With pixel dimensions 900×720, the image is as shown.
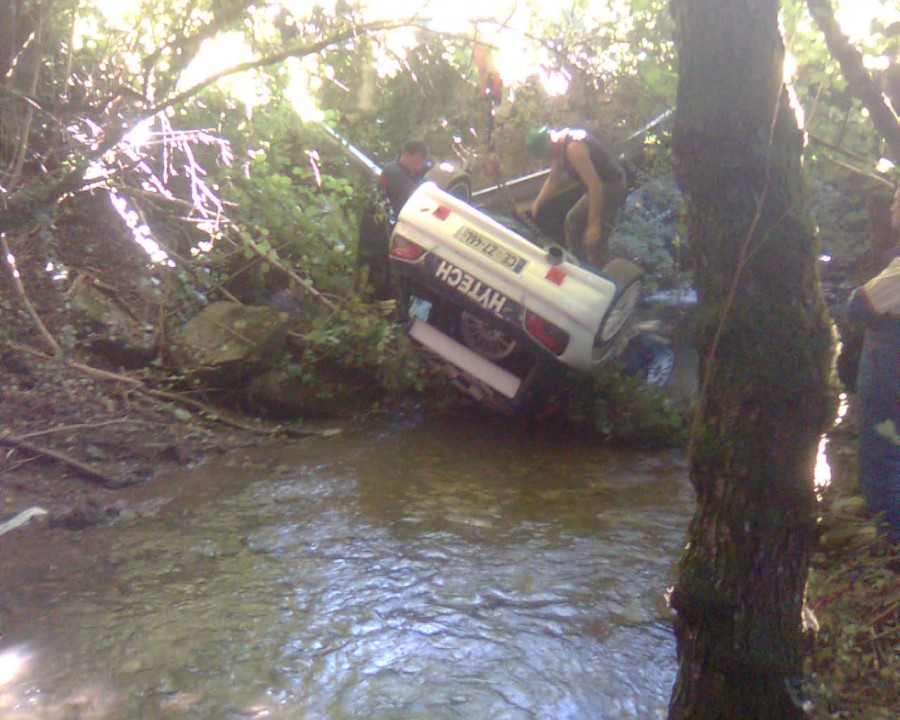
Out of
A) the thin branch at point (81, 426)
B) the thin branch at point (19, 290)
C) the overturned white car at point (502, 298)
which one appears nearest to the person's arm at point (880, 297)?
the overturned white car at point (502, 298)

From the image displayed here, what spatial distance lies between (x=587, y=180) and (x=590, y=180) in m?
0.02

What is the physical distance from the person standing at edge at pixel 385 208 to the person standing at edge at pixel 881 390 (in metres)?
4.22

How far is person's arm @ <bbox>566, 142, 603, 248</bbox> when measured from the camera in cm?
746

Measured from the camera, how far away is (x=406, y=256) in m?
6.49

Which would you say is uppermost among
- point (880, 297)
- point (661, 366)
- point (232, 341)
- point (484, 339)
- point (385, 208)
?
point (880, 297)

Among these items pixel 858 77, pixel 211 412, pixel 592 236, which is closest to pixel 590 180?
pixel 592 236

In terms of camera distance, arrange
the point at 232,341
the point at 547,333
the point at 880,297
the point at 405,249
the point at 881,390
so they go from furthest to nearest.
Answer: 1. the point at 232,341
2. the point at 405,249
3. the point at 547,333
4. the point at 881,390
5. the point at 880,297

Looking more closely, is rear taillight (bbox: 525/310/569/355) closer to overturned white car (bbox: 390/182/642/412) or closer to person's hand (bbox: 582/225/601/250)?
overturned white car (bbox: 390/182/642/412)

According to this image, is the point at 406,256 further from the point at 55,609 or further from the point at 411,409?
the point at 55,609

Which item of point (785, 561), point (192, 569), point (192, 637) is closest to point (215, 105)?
point (192, 569)

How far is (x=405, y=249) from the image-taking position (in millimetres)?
6484

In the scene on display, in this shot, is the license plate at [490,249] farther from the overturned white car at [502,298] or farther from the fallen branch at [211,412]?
the fallen branch at [211,412]

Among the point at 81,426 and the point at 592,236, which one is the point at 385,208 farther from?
the point at 81,426

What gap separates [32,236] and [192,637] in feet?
16.6
